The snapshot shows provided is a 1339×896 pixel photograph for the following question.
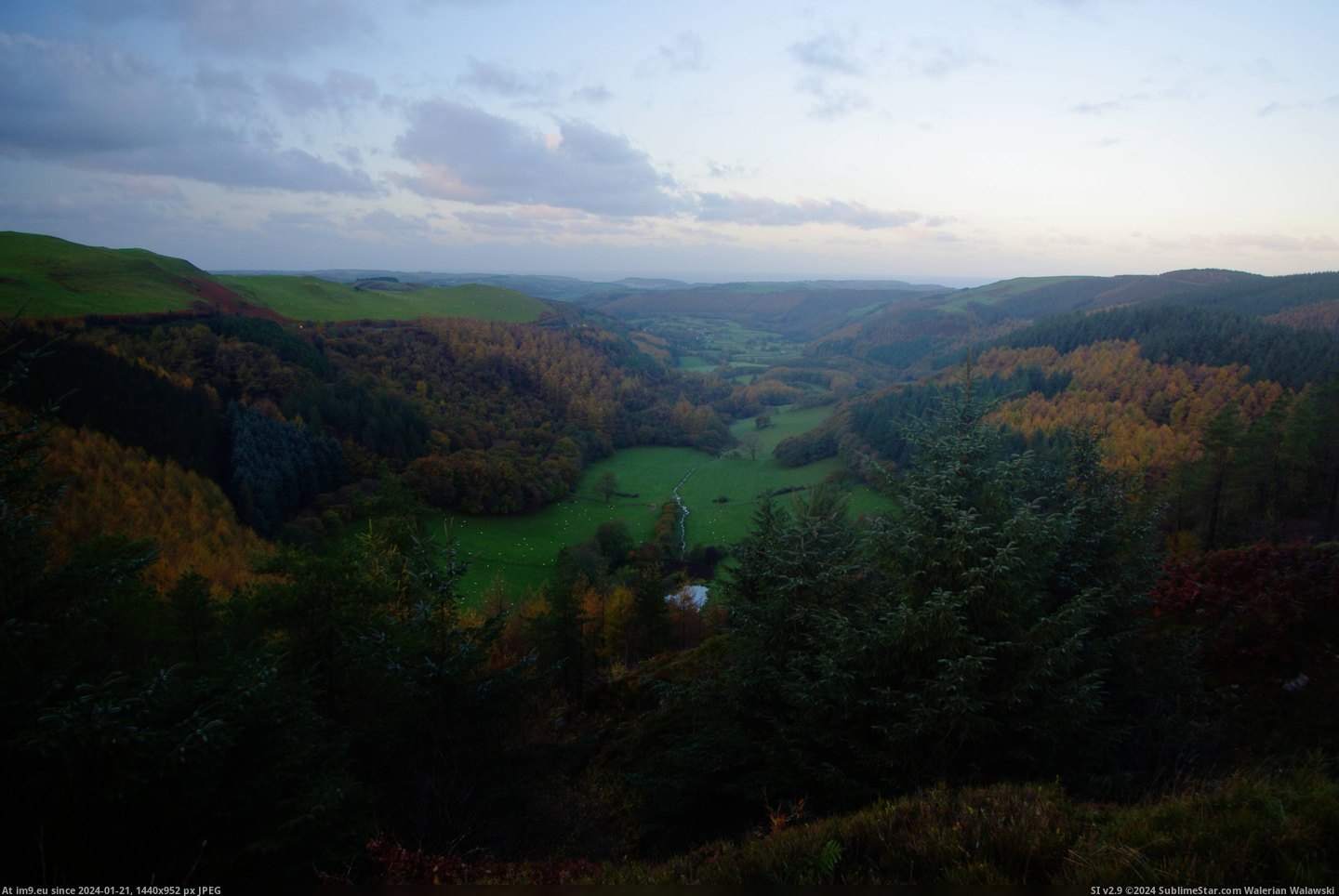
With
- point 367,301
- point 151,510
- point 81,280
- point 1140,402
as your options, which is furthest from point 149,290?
point 1140,402

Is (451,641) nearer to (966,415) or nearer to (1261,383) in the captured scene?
(966,415)

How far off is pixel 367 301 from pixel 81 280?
4933 cm

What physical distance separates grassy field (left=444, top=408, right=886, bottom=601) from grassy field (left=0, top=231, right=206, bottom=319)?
53705 millimetres

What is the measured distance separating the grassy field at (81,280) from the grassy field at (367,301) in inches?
526

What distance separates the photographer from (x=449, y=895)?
5.04 m

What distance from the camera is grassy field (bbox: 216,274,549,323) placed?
107m

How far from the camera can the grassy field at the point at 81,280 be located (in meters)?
66.9

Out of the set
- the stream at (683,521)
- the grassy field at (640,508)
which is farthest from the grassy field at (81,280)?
the stream at (683,521)

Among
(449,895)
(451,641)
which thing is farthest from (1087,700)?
(451,641)

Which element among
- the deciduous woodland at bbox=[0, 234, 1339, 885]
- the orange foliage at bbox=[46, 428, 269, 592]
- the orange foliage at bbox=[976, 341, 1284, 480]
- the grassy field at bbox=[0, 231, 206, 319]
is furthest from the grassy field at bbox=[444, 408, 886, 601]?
the grassy field at bbox=[0, 231, 206, 319]

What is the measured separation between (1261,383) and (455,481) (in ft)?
289

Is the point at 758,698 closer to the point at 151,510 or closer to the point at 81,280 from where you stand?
the point at 151,510

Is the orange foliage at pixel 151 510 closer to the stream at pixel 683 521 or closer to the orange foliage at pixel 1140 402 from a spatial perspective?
the stream at pixel 683 521

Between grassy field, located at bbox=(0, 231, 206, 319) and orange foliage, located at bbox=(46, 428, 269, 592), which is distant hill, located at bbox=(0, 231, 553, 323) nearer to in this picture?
grassy field, located at bbox=(0, 231, 206, 319)
